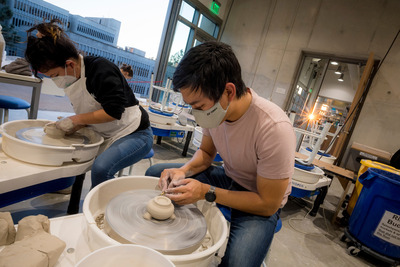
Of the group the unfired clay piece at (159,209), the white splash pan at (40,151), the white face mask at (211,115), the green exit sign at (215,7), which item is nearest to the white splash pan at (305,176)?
the white face mask at (211,115)

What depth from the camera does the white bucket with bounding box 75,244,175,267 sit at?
0.48 metres

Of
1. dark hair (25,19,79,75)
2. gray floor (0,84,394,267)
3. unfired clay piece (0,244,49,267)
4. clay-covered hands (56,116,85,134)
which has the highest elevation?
→ dark hair (25,19,79,75)

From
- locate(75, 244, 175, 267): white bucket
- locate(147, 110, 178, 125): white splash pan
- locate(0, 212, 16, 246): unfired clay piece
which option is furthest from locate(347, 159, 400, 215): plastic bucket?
locate(0, 212, 16, 246): unfired clay piece

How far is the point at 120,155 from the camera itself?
1.35 meters

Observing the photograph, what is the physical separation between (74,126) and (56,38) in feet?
1.58

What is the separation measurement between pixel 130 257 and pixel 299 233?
7.94 feet

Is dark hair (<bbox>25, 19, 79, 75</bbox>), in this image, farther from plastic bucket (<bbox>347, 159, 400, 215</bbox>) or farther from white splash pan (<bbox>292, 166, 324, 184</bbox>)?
plastic bucket (<bbox>347, 159, 400, 215</bbox>)

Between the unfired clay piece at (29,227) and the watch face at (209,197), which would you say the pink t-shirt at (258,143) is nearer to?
the watch face at (209,197)

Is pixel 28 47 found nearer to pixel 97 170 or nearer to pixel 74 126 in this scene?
pixel 74 126

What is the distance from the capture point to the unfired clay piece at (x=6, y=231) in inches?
22.8

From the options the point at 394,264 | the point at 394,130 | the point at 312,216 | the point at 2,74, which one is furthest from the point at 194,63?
the point at 394,130

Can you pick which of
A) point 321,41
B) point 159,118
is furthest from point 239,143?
point 321,41

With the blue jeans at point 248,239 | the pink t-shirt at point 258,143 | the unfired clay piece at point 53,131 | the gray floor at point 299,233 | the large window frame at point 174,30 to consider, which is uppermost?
the large window frame at point 174,30

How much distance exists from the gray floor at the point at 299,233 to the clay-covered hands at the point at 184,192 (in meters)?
1.26
